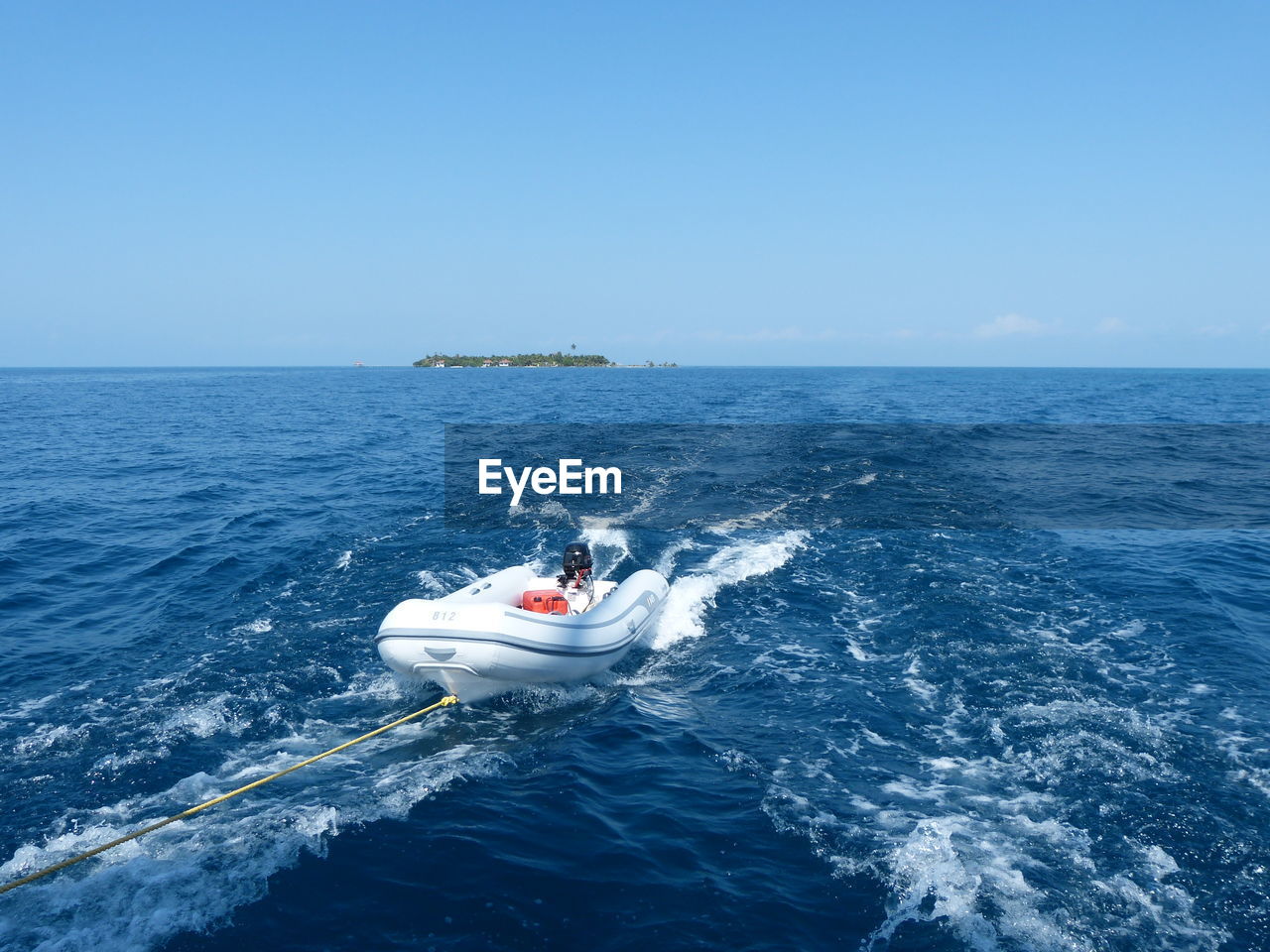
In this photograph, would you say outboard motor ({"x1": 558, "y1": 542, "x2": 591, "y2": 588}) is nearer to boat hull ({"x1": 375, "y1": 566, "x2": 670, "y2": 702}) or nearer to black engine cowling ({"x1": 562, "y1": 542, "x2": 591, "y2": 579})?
black engine cowling ({"x1": 562, "y1": 542, "x2": 591, "y2": 579})

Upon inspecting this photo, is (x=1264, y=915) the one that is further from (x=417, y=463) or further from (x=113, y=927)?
(x=417, y=463)

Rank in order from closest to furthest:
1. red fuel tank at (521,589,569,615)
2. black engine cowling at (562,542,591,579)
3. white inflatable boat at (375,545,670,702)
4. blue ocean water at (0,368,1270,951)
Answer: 1. blue ocean water at (0,368,1270,951)
2. white inflatable boat at (375,545,670,702)
3. red fuel tank at (521,589,569,615)
4. black engine cowling at (562,542,591,579)

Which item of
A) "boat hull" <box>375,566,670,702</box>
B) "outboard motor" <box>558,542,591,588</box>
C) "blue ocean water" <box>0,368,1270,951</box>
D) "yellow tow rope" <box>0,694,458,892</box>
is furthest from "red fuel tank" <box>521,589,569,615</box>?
"yellow tow rope" <box>0,694,458,892</box>

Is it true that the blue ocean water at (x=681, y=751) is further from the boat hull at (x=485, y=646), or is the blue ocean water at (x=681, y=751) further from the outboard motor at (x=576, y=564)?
the outboard motor at (x=576, y=564)

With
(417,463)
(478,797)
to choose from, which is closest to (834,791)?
(478,797)

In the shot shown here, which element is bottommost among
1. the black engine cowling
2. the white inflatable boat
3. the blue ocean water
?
the blue ocean water

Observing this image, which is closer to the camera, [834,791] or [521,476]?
[834,791]

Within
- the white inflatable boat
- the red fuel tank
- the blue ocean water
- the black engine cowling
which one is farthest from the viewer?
the black engine cowling
